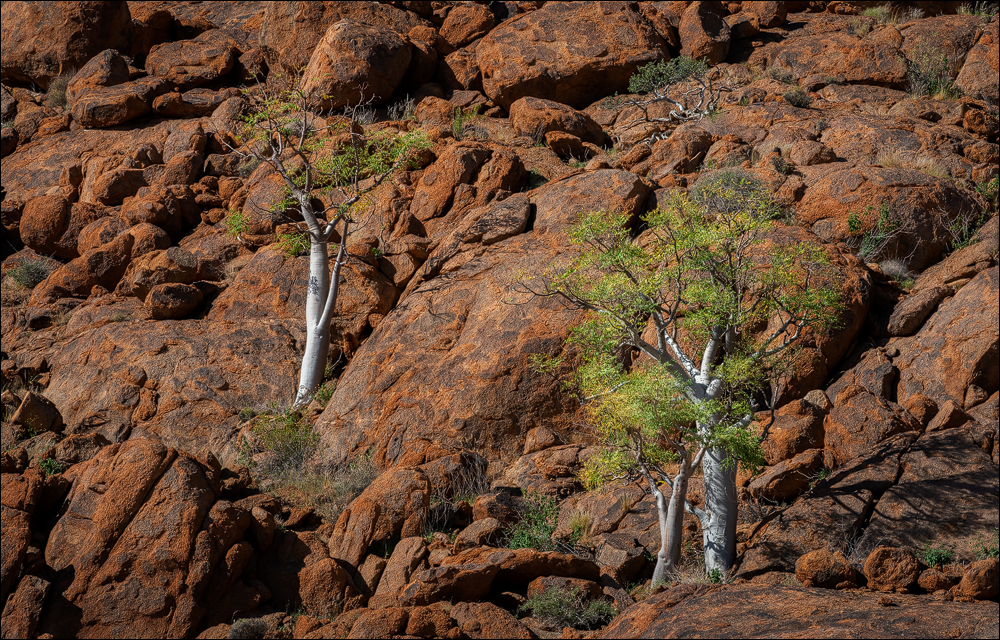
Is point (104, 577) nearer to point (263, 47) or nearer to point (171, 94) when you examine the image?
point (171, 94)

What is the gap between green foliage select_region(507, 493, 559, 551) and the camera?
10.5 metres

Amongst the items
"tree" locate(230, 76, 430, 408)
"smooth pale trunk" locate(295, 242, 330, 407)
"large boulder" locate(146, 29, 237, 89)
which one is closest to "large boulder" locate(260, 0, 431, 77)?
"large boulder" locate(146, 29, 237, 89)

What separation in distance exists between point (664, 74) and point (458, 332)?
1237cm

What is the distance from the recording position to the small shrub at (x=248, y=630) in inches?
329

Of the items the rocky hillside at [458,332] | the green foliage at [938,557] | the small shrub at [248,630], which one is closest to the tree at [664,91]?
the rocky hillside at [458,332]

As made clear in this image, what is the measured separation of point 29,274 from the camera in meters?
18.9

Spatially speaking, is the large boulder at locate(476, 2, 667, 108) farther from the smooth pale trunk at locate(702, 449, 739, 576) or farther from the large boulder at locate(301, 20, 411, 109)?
the smooth pale trunk at locate(702, 449, 739, 576)

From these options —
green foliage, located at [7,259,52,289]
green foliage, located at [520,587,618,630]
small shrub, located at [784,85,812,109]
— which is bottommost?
green foliage, located at [520,587,618,630]

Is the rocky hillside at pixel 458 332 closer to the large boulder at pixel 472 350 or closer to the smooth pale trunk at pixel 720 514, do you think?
the large boulder at pixel 472 350

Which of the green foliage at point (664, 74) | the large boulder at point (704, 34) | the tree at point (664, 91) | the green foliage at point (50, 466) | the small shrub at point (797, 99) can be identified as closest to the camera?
the green foliage at point (50, 466)

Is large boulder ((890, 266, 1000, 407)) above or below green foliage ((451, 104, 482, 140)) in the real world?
below

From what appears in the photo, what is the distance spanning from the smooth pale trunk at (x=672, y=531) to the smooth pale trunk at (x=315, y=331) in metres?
7.73

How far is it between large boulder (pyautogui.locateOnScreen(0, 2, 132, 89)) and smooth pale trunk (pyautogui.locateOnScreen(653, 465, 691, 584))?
25.4 metres

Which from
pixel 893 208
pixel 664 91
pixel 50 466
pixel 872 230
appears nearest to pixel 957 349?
pixel 872 230
